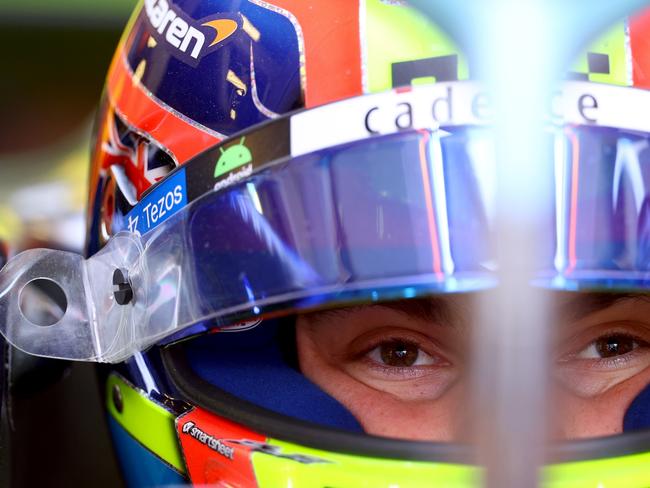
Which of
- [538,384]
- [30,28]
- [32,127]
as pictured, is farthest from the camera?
[30,28]

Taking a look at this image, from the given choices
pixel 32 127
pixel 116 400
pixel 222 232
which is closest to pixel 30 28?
pixel 32 127

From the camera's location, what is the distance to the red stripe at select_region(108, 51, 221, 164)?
71 centimetres

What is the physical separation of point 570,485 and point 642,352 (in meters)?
0.23

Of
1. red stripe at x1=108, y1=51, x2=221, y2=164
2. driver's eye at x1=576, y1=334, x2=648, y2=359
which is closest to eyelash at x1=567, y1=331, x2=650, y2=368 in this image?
driver's eye at x1=576, y1=334, x2=648, y2=359

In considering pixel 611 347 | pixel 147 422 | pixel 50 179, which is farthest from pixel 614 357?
pixel 50 179

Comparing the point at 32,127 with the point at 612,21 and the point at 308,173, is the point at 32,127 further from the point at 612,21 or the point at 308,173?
the point at 612,21

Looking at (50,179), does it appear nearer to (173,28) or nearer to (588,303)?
(173,28)

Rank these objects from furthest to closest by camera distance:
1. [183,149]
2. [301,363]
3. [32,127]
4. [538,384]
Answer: [32,127]
[301,363]
[183,149]
[538,384]

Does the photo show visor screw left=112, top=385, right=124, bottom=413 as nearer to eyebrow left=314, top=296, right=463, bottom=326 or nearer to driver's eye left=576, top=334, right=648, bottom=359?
eyebrow left=314, top=296, right=463, bottom=326

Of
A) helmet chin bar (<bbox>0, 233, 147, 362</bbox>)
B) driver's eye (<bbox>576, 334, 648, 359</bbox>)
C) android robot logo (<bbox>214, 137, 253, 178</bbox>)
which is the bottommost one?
driver's eye (<bbox>576, 334, 648, 359</bbox>)

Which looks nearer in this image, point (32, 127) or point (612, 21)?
point (612, 21)

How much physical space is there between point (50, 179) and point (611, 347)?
37.6 inches

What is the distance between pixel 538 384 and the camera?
41 cm

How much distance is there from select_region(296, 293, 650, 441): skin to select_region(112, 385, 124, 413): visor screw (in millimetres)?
170
